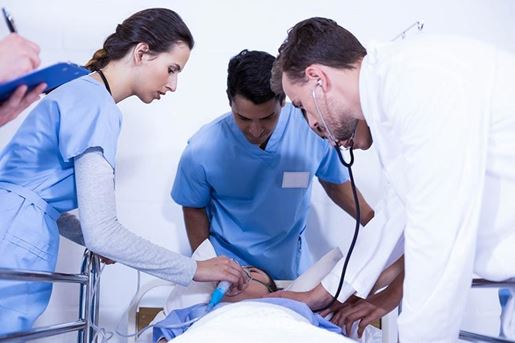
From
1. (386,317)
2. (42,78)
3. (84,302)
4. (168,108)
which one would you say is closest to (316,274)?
(386,317)

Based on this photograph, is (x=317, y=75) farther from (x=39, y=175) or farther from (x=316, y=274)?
(x=39, y=175)

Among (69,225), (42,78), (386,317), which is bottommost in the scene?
(386,317)

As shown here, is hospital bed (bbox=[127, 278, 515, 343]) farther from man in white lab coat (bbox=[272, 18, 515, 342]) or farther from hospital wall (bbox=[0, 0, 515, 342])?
hospital wall (bbox=[0, 0, 515, 342])

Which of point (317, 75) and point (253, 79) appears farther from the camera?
point (253, 79)

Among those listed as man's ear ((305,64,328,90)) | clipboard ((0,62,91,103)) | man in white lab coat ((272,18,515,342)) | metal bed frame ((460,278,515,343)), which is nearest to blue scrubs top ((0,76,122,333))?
clipboard ((0,62,91,103))

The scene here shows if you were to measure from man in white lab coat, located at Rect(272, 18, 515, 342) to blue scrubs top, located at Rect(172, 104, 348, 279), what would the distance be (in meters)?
0.73

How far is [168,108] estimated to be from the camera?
237cm

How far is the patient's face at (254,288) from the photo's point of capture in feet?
5.10

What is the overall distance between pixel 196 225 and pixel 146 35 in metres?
0.74

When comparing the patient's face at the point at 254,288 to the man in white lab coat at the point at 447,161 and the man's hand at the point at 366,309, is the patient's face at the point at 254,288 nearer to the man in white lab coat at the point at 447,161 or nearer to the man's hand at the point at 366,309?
the man's hand at the point at 366,309

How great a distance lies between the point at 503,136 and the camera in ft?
3.71

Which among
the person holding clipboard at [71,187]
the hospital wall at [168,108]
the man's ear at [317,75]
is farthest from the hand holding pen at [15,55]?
the hospital wall at [168,108]

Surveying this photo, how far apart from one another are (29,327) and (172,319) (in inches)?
13.4

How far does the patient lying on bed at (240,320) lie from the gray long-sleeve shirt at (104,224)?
0.51ft
